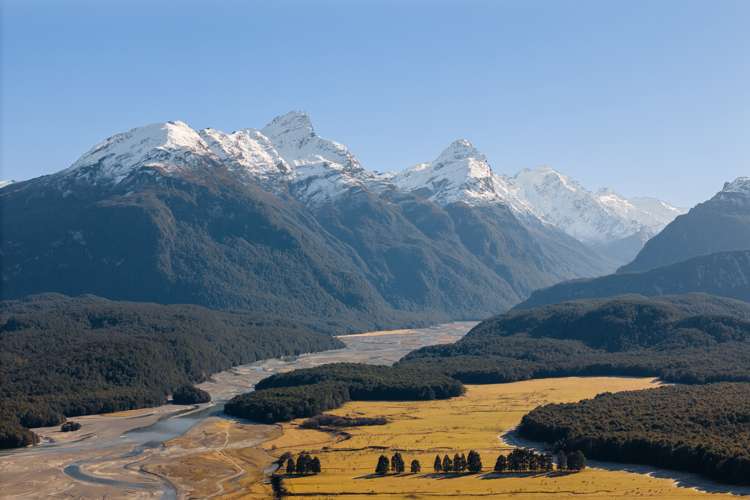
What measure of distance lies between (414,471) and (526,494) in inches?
1117

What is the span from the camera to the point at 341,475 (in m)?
192

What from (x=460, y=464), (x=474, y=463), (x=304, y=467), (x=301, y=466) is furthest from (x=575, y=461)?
(x=301, y=466)

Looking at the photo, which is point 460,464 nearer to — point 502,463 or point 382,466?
point 502,463

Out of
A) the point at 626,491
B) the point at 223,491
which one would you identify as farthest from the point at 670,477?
the point at 223,491

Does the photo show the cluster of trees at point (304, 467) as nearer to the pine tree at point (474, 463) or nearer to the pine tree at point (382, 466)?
the pine tree at point (382, 466)

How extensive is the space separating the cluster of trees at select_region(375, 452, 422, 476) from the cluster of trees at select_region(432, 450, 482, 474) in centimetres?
354

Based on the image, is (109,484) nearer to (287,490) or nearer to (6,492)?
(6,492)

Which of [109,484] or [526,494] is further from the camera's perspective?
[109,484]

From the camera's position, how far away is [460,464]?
19225cm

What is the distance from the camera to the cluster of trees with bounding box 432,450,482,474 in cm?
19162

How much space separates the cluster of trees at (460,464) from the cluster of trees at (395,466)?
3.54 meters

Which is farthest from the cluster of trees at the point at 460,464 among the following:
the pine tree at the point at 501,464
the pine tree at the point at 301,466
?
the pine tree at the point at 301,466

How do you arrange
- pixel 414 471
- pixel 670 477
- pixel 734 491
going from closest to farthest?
pixel 734 491 → pixel 670 477 → pixel 414 471

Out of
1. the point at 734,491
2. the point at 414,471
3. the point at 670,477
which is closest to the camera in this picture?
A: the point at 734,491
